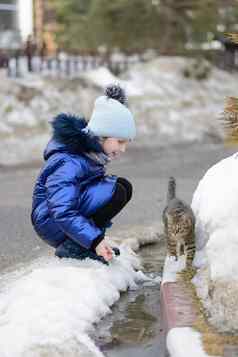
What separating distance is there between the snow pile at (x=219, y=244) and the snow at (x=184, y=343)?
6.2 inches

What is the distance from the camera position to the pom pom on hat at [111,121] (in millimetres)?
4559

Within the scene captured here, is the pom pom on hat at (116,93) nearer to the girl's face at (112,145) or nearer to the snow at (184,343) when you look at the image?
the girl's face at (112,145)

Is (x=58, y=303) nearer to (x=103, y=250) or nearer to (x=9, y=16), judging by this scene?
(x=103, y=250)

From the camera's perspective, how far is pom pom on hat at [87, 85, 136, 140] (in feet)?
15.0

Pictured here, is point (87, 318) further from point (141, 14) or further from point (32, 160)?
point (141, 14)

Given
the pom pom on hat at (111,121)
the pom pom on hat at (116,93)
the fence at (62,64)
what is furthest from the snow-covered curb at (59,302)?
the fence at (62,64)

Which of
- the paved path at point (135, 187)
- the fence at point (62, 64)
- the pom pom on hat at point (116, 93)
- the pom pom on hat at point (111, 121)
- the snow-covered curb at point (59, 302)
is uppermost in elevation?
the pom pom on hat at point (116, 93)

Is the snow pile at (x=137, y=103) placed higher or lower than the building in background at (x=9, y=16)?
lower

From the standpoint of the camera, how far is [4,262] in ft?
18.1

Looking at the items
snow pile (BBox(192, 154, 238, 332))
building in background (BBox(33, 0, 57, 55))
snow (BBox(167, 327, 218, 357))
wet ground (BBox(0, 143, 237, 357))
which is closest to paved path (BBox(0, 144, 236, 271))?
wet ground (BBox(0, 143, 237, 357))

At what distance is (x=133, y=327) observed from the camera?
4051 mm

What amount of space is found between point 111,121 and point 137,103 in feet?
34.9

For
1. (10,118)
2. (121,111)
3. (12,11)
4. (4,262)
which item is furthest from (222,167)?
(12,11)

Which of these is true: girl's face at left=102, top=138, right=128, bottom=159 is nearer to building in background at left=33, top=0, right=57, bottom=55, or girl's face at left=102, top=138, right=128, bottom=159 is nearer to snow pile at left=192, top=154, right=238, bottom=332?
snow pile at left=192, top=154, right=238, bottom=332
